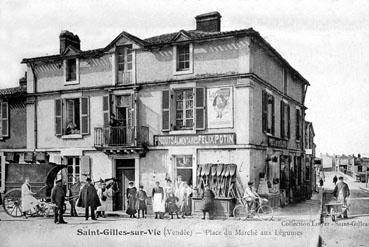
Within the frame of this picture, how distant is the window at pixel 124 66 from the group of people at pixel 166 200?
3.69 metres

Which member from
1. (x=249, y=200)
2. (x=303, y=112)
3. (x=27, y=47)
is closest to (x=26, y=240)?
(x=27, y=47)

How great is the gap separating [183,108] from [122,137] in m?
2.26

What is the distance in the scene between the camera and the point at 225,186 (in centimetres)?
1339

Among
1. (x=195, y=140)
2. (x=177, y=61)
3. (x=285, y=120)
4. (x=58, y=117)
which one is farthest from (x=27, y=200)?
(x=285, y=120)

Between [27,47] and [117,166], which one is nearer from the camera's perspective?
[27,47]

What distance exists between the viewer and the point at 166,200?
→ 13656mm

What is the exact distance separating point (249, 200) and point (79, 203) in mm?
5303

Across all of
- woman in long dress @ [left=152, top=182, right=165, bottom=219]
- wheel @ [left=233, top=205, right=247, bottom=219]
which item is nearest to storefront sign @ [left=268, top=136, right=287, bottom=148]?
wheel @ [left=233, top=205, right=247, bottom=219]

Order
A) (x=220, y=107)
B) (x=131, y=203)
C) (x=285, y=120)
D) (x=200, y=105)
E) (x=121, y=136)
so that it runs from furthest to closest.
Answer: (x=285, y=120)
(x=121, y=136)
(x=131, y=203)
(x=200, y=105)
(x=220, y=107)

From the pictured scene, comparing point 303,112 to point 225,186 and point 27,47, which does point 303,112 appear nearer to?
point 225,186

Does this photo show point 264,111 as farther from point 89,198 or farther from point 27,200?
point 27,200

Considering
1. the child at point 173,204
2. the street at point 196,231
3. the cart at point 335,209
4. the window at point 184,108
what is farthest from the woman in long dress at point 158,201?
the cart at point 335,209

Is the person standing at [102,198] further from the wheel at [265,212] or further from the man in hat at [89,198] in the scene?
the wheel at [265,212]

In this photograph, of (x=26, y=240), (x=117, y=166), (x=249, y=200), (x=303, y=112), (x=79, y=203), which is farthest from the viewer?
(x=303, y=112)
